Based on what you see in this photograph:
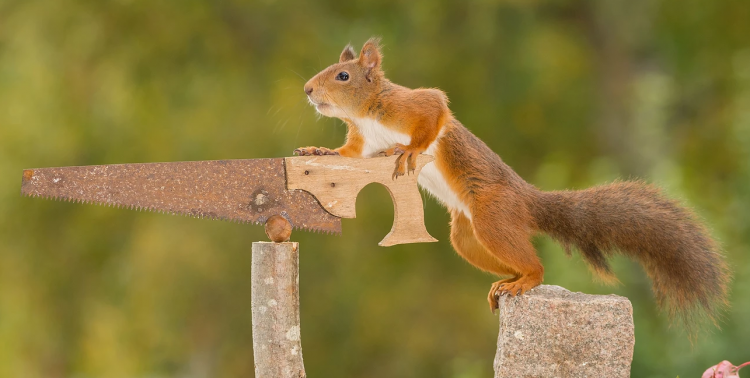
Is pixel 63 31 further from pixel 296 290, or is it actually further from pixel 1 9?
pixel 296 290

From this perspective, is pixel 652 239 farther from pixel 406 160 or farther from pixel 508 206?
pixel 406 160

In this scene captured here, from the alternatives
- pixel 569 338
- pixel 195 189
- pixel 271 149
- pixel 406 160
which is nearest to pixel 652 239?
pixel 569 338

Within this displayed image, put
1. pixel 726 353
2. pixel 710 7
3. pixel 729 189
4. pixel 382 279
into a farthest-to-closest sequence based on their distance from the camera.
A: pixel 710 7 < pixel 382 279 < pixel 729 189 < pixel 726 353

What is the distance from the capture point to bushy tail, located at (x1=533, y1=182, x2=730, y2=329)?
2.22 metres

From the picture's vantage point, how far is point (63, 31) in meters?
4.29

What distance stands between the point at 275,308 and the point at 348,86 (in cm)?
64

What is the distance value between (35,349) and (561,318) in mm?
3303

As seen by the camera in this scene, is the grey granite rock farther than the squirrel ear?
No

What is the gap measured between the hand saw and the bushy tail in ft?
1.56

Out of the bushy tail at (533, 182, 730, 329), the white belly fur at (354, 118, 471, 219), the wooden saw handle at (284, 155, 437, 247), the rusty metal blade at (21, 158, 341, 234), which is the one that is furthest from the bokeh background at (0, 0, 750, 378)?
the rusty metal blade at (21, 158, 341, 234)

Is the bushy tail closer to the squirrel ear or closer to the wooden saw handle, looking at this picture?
the wooden saw handle

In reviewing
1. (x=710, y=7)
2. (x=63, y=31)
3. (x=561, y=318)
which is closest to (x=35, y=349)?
(x=63, y=31)

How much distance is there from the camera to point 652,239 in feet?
7.32

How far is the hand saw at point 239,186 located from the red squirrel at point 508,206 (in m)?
0.09
